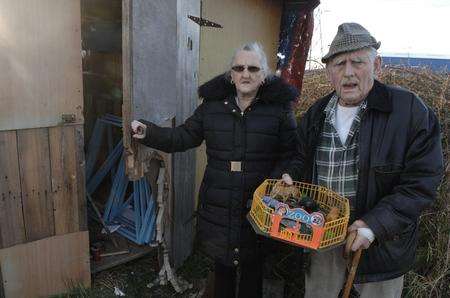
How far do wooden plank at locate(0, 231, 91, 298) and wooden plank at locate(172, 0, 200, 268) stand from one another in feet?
2.92

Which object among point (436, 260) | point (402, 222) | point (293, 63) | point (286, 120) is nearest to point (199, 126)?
point (286, 120)

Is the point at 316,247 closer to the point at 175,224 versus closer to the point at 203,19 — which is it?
the point at 175,224

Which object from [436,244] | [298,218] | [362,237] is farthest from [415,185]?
[436,244]

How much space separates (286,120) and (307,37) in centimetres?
305

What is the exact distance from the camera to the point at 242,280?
2973 millimetres

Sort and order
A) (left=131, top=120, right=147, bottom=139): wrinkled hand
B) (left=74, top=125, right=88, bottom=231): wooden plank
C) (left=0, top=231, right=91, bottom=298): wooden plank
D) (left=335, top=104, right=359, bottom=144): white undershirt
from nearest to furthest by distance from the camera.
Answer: (left=335, top=104, right=359, bottom=144): white undershirt < (left=131, top=120, right=147, bottom=139): wrinkled hand < (left=0, top=231, right=91, bottom=298): wooden plank < (left=74, top=125, right=88, bottom=231): wooden plank

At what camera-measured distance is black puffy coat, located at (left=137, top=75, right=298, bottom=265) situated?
2652 mm

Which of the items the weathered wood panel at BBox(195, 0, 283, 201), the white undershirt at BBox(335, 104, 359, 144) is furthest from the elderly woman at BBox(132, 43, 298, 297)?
the weathered wood panel at BBox(195, 0, 283, 201)

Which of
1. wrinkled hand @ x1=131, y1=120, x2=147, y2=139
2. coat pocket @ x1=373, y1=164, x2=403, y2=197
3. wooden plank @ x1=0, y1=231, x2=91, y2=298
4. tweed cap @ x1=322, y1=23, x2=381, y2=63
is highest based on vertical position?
tweed cap @ x1=322, y1=23, x2=381, y2=63

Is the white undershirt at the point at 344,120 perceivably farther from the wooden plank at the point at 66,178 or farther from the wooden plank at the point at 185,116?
the wooden plank at the point at 66,178

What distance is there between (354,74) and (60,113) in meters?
2.29

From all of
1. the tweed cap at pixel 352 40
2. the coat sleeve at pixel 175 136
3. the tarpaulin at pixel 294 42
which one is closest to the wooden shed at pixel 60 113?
the coat sleeve at pixel 175 136

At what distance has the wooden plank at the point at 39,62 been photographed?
109 inches

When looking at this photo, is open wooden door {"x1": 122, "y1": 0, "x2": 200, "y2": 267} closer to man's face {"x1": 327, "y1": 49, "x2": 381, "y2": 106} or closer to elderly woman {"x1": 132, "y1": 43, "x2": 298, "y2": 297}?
elderly woman {"x1": 132, "y1": 43, "x2": 298, "y2": 297}
